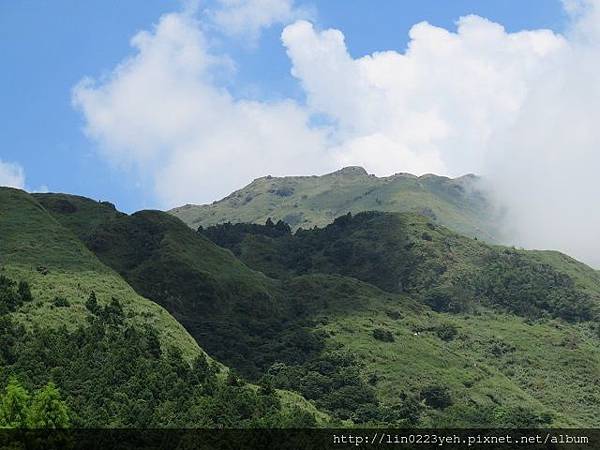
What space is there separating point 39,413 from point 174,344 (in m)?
52.5

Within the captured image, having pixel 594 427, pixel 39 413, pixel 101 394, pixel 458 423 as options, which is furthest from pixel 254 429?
pixel 594 427

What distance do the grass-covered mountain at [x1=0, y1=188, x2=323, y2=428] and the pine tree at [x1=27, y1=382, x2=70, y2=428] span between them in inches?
4.1

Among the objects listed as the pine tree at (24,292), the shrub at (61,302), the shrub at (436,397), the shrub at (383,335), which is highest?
the pine tree at (24,292)

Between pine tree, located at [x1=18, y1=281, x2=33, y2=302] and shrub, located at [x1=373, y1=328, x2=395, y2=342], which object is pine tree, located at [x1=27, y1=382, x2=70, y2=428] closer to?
pine tree, located at [x1=18, y1=281, x2=33, y2=302]

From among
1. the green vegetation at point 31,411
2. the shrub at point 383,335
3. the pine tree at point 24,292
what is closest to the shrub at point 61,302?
the pine tree at point 24,292

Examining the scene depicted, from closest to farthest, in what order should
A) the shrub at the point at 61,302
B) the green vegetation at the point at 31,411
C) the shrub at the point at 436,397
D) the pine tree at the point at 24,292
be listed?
the green vegetation at the point at 31,411 → the pine tree at the point at 24,292 → the shrub at the point at 61,302 → the shrub at the point at 436,397

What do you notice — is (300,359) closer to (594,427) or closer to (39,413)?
(594,427)

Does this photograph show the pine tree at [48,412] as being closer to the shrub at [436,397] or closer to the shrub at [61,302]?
the shrub at [61,302]

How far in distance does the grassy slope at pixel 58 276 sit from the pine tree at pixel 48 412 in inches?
1567

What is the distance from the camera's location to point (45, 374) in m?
104

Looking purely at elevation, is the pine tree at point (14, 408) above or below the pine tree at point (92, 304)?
below

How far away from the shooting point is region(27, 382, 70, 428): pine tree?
7900 centimetres

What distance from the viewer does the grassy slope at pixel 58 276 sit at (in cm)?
12600

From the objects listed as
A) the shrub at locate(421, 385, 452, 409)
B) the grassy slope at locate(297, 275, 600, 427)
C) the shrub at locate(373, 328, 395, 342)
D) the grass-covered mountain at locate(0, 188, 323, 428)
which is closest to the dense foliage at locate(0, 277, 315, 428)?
the grass-covered mountain at locate(0, 188, 323, 428)
